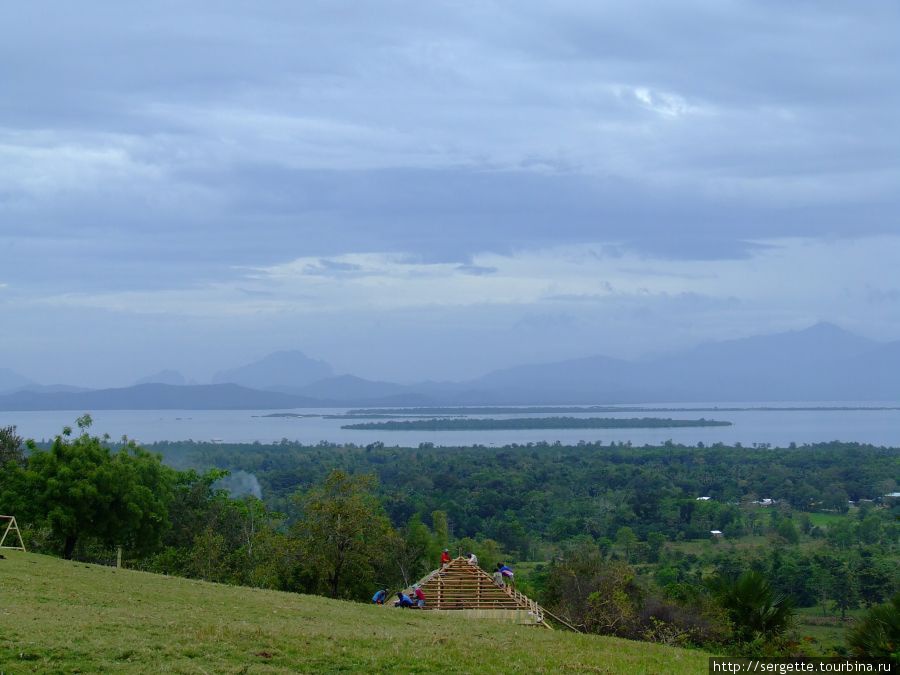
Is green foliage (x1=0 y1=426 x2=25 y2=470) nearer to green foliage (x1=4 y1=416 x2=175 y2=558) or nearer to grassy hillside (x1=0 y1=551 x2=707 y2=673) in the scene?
green foliage (x1=4 y1=416 x2=175 y2=558)

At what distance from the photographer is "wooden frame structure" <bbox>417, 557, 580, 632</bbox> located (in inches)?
1039

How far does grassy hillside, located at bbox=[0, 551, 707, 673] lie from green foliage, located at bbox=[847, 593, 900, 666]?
229 centimetres

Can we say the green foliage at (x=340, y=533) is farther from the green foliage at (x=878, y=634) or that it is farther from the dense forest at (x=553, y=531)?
the green foliage at (x=878, y=634)

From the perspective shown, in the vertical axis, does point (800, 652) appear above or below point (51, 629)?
below

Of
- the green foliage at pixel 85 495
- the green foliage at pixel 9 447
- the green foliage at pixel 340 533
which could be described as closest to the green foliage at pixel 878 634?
the green foliage at pixel 340 533

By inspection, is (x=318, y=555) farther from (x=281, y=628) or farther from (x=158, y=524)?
(x=281, y=628)

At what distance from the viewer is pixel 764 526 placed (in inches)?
3123

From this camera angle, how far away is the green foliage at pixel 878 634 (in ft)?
40.9

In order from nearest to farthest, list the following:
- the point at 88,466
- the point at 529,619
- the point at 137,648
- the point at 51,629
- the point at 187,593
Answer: the point at 137,648
the point at 51,629
the point at 187,593
the point at 529,619
the point at 88,466

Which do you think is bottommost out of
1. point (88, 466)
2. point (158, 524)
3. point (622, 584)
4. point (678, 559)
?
point (678, 559)

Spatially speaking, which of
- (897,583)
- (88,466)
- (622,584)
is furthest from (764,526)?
(88,466)

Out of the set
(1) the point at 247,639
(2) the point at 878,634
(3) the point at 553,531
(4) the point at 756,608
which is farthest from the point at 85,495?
(3) the point at 553,531

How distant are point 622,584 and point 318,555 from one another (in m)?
11.4

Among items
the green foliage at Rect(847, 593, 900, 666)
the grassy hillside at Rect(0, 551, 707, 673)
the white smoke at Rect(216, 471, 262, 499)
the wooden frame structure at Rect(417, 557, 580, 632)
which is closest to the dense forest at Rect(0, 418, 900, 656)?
the green foliage at Rect(847, 593, 900, 666)
